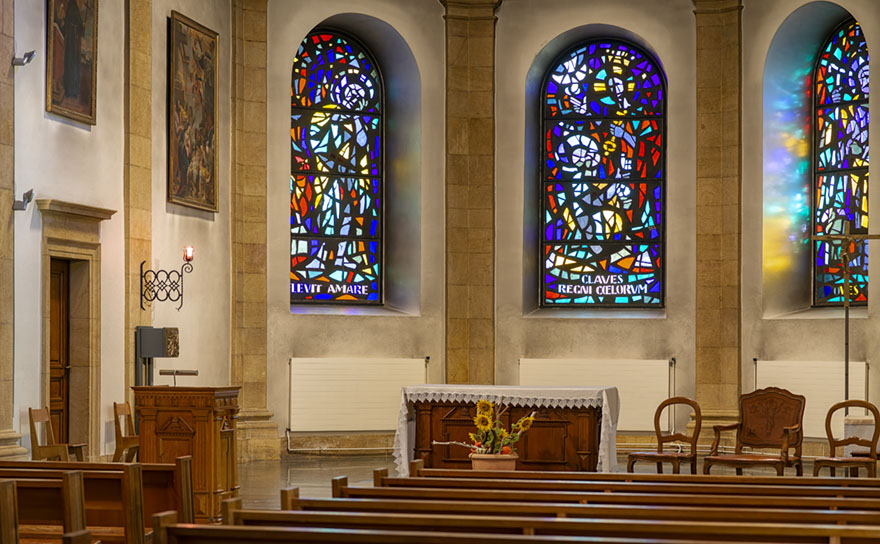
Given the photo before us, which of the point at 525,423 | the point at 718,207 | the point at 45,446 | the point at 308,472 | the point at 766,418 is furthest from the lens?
the point at 718,207

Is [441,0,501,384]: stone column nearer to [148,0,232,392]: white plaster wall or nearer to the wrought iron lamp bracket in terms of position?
[148,0,232,392]: white plaster wall

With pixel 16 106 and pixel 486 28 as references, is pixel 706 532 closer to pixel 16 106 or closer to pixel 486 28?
pixel 16 106

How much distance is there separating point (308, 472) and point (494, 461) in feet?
9.06

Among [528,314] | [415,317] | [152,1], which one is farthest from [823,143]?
[152,1]

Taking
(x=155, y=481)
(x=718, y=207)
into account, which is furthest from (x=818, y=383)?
(x=155, y=481)

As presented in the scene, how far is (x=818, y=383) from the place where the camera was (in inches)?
483

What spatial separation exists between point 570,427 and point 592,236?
442 centimetres

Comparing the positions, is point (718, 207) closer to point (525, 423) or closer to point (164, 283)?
point (525, 423)

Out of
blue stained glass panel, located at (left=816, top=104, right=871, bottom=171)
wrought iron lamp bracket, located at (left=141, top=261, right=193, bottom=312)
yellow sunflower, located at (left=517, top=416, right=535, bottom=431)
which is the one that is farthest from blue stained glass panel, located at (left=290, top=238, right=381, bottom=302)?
blue stained glass panel, located at (left=816, top=104, right=871, bottom=171)

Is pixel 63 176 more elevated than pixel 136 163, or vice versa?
pixel 136 163

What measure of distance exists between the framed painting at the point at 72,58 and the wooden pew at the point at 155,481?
444cm

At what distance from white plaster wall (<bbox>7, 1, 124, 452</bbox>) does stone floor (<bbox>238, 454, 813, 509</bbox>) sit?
1452 millimetres

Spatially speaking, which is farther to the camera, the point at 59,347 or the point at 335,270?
the point at 335,270

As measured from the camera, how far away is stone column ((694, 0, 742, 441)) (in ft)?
41.8
